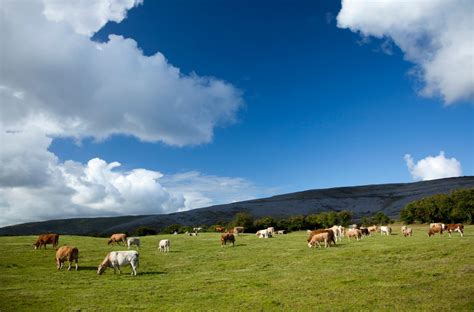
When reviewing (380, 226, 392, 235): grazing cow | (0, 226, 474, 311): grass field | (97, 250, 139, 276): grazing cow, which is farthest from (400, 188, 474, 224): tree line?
(97, 250, 139, 276): grazing cow

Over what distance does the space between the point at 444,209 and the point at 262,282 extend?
96414 mm

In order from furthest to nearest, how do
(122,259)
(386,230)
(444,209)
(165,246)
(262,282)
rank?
(444,209) < (386,230) < (165,246) < (122,259) < (262,282)

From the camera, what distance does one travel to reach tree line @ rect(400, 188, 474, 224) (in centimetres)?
10188

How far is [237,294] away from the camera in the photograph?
20688 millimetres

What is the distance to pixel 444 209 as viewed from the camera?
104 meters

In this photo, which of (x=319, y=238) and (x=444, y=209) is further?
(x=444, y=209)

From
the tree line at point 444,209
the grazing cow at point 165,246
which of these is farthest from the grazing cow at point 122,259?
the tree line at point 444,209

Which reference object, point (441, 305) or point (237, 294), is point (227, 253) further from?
point (441, 305)

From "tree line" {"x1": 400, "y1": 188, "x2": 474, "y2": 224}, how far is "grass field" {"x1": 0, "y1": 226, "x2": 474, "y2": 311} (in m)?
78.4

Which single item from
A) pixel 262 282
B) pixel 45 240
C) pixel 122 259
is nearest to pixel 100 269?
pixel 122 259

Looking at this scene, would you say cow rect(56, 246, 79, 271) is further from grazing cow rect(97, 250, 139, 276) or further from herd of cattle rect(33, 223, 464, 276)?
grazing cow rect(97, 250, 139, 276)

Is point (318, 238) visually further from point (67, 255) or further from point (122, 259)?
point (67, 255)

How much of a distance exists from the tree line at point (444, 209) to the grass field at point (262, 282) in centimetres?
7840

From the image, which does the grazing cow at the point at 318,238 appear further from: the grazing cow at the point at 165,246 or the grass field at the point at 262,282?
the grazing cow at the point at 165,246
